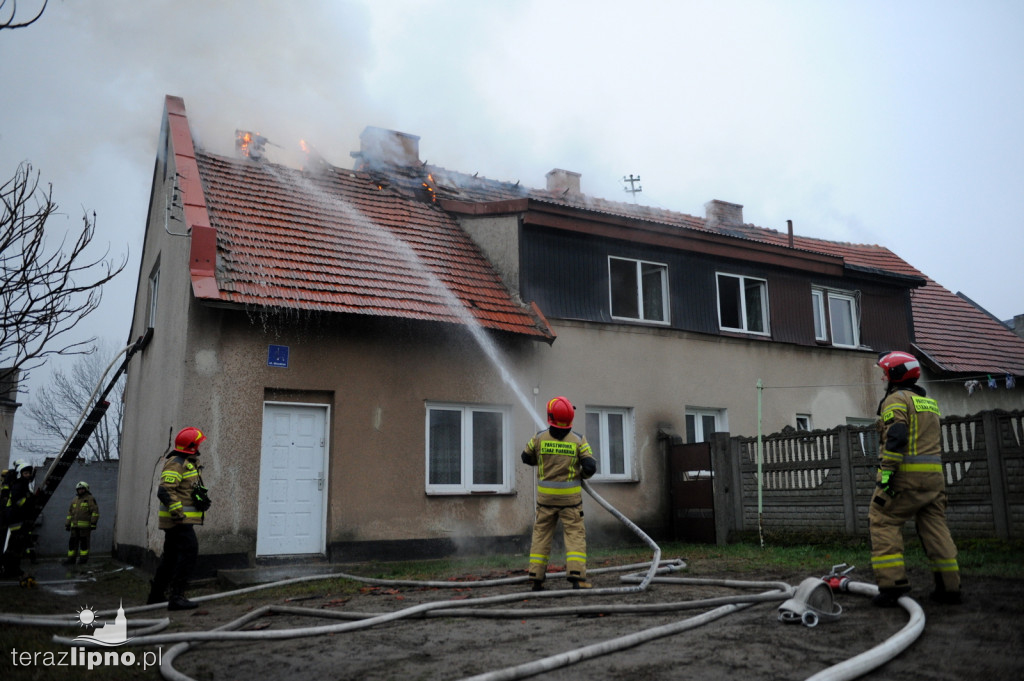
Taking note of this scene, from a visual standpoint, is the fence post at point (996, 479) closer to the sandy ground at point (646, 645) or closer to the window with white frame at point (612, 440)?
the sandy ground at point (646, 645)

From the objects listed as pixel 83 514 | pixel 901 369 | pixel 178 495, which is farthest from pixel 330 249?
pixel 901 369

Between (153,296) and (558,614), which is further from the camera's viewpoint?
(153,296)

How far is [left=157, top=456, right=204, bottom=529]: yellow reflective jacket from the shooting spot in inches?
315

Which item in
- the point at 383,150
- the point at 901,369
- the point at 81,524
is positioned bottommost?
the point at 81,524

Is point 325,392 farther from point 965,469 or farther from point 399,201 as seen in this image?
point 965,469

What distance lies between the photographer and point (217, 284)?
10.3m

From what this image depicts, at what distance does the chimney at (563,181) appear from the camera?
1945 centimetres

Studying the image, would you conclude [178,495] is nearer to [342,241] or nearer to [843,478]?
[342,241]

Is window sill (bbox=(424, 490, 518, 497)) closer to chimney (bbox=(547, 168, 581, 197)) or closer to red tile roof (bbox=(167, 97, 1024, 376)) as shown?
red tile roof (bbox=(167, 97, 1024, 376))

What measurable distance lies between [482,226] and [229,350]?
17.4 ft

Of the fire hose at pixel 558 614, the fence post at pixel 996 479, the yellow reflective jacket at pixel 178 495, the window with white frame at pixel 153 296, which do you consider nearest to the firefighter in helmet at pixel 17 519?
the window with white frame at pixel 153 296

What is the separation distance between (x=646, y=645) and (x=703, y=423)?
1002 cm

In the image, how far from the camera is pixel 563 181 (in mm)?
19531

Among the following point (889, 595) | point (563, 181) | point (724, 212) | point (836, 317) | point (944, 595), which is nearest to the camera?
point (889, 595)
